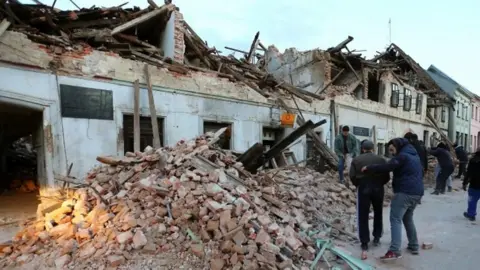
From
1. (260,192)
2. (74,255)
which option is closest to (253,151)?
(260,192)

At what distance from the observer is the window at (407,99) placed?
22.5m

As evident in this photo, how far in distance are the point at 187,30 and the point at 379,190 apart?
29.4 ft

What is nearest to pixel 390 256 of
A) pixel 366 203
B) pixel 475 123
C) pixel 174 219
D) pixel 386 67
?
pixel 366 203

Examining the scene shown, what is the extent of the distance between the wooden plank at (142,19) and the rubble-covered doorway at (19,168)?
3.28 metres

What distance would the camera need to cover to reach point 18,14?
8453mm

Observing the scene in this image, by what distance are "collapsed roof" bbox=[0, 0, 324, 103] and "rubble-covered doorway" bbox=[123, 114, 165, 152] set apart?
167 cm

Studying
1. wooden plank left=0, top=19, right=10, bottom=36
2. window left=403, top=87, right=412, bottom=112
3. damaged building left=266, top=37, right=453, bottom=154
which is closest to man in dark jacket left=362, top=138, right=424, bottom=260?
wooden plank left=0, top=19, right=10, bottom=36

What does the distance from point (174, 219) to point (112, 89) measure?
202 inches

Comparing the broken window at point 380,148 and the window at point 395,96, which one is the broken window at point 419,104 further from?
the broken window at point 380,148

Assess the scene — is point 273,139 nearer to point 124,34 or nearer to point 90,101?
point 124,34

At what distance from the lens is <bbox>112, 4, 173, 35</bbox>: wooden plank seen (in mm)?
9570

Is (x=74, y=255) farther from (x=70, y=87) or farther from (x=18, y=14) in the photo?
(x=18, y=14)

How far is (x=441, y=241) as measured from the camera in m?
5.81

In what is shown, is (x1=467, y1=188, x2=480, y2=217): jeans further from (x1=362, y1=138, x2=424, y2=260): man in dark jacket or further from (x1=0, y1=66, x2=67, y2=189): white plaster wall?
(x1=0, y1=66, x2=67, y2=189): white plaster wall
